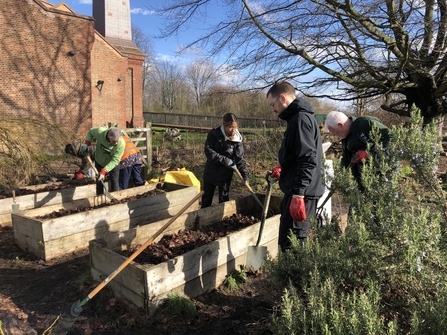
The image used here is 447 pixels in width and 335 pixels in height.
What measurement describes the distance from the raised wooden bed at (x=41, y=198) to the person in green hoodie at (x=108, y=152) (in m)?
0.29

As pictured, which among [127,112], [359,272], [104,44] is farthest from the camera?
[127,112]

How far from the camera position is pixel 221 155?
16.8 ft

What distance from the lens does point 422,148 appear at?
7.11ft

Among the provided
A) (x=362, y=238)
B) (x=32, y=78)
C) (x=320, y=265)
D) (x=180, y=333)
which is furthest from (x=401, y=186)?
(x=32, y=78)

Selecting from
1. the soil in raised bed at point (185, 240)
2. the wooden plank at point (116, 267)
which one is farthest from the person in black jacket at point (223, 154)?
the wooden plank at point (116, 267)

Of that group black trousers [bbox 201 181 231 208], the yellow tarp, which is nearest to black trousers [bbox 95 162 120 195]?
the yellow tarp

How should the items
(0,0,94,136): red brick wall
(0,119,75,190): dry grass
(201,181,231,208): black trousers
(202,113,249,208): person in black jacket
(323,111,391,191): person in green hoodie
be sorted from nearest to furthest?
1. (323,111,391,191): person in green hoodie
2. (202,113,249,208): person in black jacket
3. (201,181,231,208): black trousers
4. (0,119,75,190): dry grass
5. (0,0,94,136): red brick wall

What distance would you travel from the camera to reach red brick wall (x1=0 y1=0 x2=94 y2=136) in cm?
1367

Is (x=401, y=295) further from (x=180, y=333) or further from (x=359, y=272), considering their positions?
(x=180, y=333)

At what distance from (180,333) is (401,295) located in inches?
70.7

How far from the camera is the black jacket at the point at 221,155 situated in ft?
16.9

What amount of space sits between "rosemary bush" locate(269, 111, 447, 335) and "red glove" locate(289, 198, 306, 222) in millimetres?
398

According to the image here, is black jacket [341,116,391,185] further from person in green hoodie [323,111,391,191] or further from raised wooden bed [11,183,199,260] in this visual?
raised wooden bed [11,183,199,260]

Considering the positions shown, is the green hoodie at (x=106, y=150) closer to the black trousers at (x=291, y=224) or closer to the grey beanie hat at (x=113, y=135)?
the grey beanie hat at (x=113, y=135)
